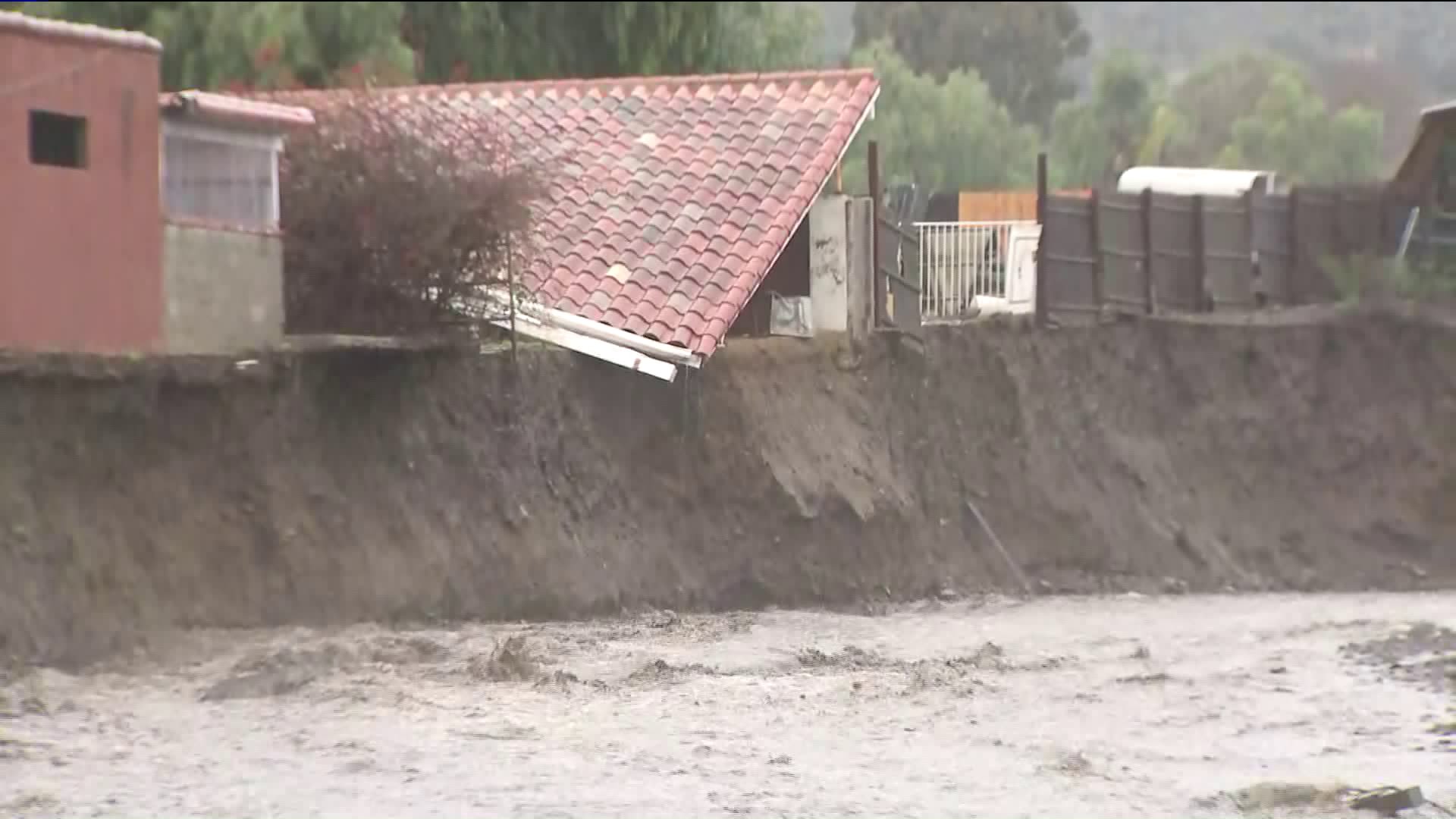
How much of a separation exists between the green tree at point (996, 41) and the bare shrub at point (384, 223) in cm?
5551

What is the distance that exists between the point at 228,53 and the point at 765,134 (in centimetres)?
1075

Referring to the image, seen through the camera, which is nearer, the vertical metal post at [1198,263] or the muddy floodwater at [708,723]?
the muddy floodwater at [708,723]

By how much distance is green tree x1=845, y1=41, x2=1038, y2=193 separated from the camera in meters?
57.2

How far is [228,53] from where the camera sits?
3120 centimetres

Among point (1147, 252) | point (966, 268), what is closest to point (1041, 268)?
→ point (966, 268)

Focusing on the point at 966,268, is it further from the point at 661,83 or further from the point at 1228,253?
the point at 1228,253

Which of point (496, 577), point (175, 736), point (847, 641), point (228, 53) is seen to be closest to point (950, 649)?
point (847, 641)

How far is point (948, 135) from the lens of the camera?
5841cm

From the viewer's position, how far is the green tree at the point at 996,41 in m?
74.2

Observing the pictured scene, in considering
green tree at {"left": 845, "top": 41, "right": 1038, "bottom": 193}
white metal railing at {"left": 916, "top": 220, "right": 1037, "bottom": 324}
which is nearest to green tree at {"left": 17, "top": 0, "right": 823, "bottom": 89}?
white metal railing at {"left": 916, "top": 220, "right": 1037, "bottom": 324}

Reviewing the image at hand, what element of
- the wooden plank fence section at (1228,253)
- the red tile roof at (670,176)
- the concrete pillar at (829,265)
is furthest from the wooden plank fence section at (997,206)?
the concrete pillar at (829,265)

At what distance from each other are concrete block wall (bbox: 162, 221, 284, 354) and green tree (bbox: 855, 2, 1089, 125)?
5701cm

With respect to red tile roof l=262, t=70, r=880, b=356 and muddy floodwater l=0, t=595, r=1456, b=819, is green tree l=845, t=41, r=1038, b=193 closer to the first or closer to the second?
red tile roof l=262, t=70, r=880, b=356

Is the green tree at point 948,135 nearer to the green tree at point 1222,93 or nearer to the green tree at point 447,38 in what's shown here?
the green tree at point 1222,93
